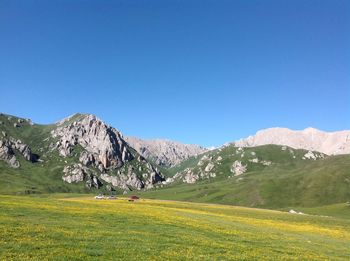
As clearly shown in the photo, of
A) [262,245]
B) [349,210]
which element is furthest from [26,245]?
[349,210]

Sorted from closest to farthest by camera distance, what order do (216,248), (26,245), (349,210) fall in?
(26,245) → (216,248) → (349,210)

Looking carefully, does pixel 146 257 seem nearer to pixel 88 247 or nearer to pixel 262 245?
pixel 88 247

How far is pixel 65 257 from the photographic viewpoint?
92.5 feet

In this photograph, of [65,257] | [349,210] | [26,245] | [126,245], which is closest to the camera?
[65,257]

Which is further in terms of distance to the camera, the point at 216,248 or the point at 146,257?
the point at 216,248

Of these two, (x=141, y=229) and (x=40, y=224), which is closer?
(x=40, y=224)

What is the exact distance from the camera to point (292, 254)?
4041 centimetres

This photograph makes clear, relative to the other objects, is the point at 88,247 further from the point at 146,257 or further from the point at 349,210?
the point at 349,210

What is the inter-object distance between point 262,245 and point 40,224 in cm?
2439

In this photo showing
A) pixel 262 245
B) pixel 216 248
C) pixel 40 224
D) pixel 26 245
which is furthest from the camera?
pixel 262 245

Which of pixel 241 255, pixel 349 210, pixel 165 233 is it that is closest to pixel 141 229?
pixel 165 233

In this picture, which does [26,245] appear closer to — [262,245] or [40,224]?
[40,224]

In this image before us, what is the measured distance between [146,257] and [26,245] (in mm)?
9399

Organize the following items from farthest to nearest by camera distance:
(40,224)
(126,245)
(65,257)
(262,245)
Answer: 1. (262,245)
2. (40,224)
3. (126,245)
4. (65,257)
